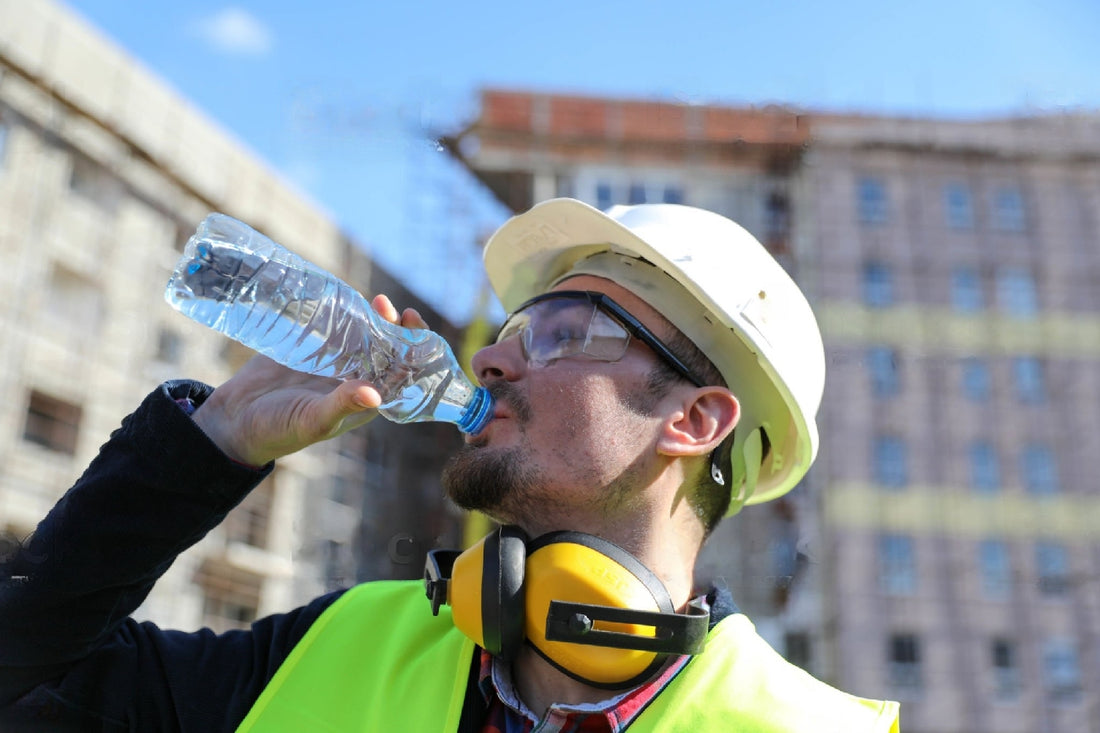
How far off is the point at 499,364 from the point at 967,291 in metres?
22.4

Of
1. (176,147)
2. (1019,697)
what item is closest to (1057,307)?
(1019,697)

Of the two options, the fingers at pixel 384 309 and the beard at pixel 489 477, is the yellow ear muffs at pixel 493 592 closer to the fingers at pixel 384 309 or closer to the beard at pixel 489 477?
the beard at pixel 489 477

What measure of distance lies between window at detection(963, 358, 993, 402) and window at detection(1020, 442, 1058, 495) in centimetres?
151

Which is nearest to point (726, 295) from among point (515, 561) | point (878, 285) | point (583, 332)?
point (583, 332)

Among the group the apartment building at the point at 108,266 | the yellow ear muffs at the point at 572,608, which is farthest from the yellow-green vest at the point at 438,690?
the apartment building at the point at 108,266

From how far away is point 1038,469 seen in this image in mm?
22438

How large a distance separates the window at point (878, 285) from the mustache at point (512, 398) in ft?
66.4

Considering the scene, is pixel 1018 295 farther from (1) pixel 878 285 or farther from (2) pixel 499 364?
(2) pixel 499 364

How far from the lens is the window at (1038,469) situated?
22047 mm

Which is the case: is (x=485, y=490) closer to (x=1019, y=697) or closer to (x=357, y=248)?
(x=357, y=248)

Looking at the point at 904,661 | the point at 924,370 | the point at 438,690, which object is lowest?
the point at 438,690

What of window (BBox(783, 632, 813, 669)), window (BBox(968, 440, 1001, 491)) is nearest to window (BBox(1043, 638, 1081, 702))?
window (BBox(968, 440, 1001, 491))

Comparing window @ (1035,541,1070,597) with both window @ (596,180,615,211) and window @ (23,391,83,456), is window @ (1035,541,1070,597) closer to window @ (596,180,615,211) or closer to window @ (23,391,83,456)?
window @ (596,180,615,211)

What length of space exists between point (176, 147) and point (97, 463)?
1613cm
